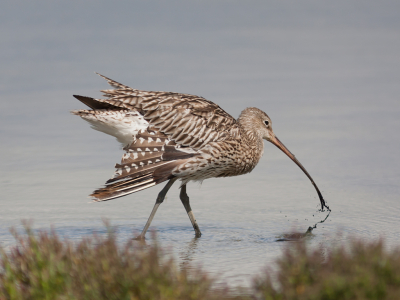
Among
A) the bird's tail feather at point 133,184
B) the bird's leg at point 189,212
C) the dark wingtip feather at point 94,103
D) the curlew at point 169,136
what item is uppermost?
the dark wingtip feather at point 94,103

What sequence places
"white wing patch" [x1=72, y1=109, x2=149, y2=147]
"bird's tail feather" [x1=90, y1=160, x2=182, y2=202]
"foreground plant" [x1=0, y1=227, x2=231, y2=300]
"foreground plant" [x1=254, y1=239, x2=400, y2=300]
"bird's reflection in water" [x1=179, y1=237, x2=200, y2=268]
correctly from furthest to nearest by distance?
"white wing patch" [x1=72, y1=109, x2=149, y2=147] → "bird's tail feather" [x1=90, y1=160, x2=182, y2=202] → "bird's reflection in water" [x1=179, y1=237, x2=200, y2=268] → "foreground plant" [x1=0, y1=227, x2=231, y2=300] → "foreground plant" [x1=254, y1=239, x2=400, y2=300]

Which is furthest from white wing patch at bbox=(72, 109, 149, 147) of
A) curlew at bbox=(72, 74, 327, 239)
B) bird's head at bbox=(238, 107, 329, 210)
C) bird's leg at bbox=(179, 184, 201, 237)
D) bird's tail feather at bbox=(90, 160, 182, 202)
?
bird's head at bbox=(238, 107, 329, 210)

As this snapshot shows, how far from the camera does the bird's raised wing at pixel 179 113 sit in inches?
440

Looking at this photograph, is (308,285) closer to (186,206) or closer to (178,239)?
(178,239)

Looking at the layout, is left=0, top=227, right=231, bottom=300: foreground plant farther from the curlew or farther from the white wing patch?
the white wing patch

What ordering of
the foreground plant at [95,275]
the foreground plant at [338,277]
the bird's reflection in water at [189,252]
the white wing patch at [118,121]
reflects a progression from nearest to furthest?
the foreground plant at [338,277]
the foreground plant at [95,275]
the bird's reflection in water at [189,252]
the white wing patch at [118,121]

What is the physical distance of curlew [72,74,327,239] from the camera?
10664mm

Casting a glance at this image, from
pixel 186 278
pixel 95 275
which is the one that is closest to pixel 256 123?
pixel 186 278

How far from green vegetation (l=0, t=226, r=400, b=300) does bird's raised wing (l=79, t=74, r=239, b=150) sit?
4849mm

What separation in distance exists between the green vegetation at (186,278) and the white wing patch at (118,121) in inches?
188

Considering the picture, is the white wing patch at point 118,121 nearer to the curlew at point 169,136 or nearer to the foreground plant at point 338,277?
the curlew at point 169,136

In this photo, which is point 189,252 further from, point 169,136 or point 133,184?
point 169,136

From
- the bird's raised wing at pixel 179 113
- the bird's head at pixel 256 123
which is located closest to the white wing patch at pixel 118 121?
the bird's raised wing at pixel 179 113

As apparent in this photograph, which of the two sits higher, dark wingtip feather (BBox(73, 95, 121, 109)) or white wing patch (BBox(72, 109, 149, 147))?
dark wingtip feather (BBox(73, 95, 121, 109))
